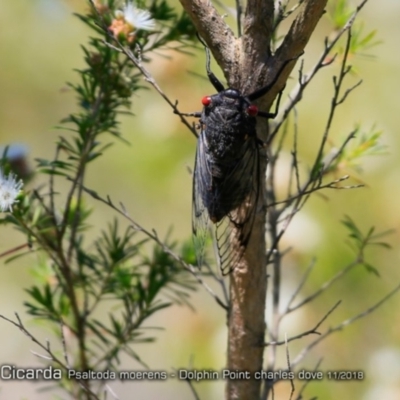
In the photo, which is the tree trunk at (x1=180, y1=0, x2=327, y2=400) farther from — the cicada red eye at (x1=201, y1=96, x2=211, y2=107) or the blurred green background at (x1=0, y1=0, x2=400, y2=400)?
the blurred green background at (x1=0, y1=0, x2=400, y2=400)

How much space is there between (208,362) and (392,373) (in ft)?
1.40

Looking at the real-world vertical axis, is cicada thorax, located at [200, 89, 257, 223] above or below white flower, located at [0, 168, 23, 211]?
above

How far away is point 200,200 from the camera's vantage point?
2.85ft

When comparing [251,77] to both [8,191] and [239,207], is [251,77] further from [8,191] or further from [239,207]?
[8,191]

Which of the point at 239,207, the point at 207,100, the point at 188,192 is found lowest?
Answer: the point at 239,207

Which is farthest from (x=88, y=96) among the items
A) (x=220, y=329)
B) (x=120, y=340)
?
(x=220, y=329)

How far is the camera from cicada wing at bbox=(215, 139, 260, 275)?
2.59 ft

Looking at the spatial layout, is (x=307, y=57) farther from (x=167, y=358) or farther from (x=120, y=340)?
(x=120, y=340)

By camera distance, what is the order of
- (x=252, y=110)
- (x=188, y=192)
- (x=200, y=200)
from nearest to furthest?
(x=252, y=110), (x=200, y=200), (x=188, y=192)

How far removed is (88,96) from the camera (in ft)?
2.90

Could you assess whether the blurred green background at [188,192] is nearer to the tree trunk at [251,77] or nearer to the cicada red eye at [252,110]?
the tree trunk at [251,77]

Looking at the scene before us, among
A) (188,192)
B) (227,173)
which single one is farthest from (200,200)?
(188,192)

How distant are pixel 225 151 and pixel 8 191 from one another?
236mm

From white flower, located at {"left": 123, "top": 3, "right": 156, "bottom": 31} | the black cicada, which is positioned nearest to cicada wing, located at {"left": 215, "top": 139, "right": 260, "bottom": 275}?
the black cicada
